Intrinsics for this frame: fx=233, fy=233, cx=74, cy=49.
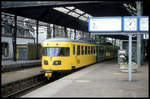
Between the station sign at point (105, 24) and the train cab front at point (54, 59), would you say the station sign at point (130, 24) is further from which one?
the train cab front at point (54, 59)

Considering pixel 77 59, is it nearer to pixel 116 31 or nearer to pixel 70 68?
pixel 70 68

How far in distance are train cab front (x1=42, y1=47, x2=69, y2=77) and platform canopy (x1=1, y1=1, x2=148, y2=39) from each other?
769 centimetres

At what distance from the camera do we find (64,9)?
28.8m

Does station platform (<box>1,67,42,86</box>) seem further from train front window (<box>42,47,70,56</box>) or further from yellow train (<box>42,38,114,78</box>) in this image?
train front window (<box>42,47,70,56</box>)

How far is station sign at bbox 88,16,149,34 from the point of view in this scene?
11.9 meters

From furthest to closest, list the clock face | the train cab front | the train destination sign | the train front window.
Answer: the train front window < the train cab front < the clock face < the train destination sign

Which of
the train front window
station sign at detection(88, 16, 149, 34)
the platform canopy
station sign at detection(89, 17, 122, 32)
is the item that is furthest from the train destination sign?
the platform canopy

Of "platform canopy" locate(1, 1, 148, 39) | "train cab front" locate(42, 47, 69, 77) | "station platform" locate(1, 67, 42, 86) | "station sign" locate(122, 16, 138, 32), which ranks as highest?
"platform canopy" locate(1, 1, 148, 39)

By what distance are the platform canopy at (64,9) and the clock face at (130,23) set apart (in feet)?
30.6

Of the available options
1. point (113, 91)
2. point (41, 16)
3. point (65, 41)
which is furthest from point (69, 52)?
point (41, 16)

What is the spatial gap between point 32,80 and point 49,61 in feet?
6.25

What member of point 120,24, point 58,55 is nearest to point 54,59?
point 58,55

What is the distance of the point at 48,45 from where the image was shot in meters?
16.0

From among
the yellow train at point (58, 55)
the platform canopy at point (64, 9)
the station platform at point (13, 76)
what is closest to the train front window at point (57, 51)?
the yellow train at point (58, 55)
